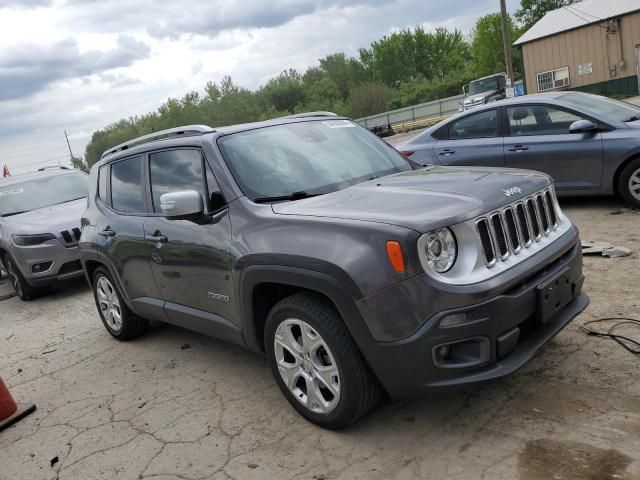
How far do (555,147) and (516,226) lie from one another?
4411 mm

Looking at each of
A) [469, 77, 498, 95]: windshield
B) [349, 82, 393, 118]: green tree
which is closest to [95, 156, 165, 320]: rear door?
[469, 77, 498, 95]: windshield

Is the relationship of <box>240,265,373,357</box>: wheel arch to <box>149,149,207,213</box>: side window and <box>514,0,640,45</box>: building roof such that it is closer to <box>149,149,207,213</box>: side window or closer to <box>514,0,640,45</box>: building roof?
<box>149,149,207,213</box>: side window

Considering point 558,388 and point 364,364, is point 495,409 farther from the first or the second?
point 364,364

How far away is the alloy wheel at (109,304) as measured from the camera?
5.48 metres

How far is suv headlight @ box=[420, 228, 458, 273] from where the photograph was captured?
2.78m

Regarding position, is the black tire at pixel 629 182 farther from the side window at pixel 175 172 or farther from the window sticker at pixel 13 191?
the window sticker at pixel 13 191

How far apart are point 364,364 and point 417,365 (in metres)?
0.33

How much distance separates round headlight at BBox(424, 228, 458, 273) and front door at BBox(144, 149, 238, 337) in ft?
4.40

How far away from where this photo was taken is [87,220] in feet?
18.4

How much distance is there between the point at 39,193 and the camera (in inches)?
362

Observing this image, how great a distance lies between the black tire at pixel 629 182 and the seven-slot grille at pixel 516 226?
367 centimetres

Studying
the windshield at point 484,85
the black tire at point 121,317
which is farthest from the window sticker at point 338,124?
the windshield at point 484,85

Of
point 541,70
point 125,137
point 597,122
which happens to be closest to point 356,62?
point 125,137

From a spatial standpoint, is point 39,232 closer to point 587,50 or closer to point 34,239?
point 34,239
